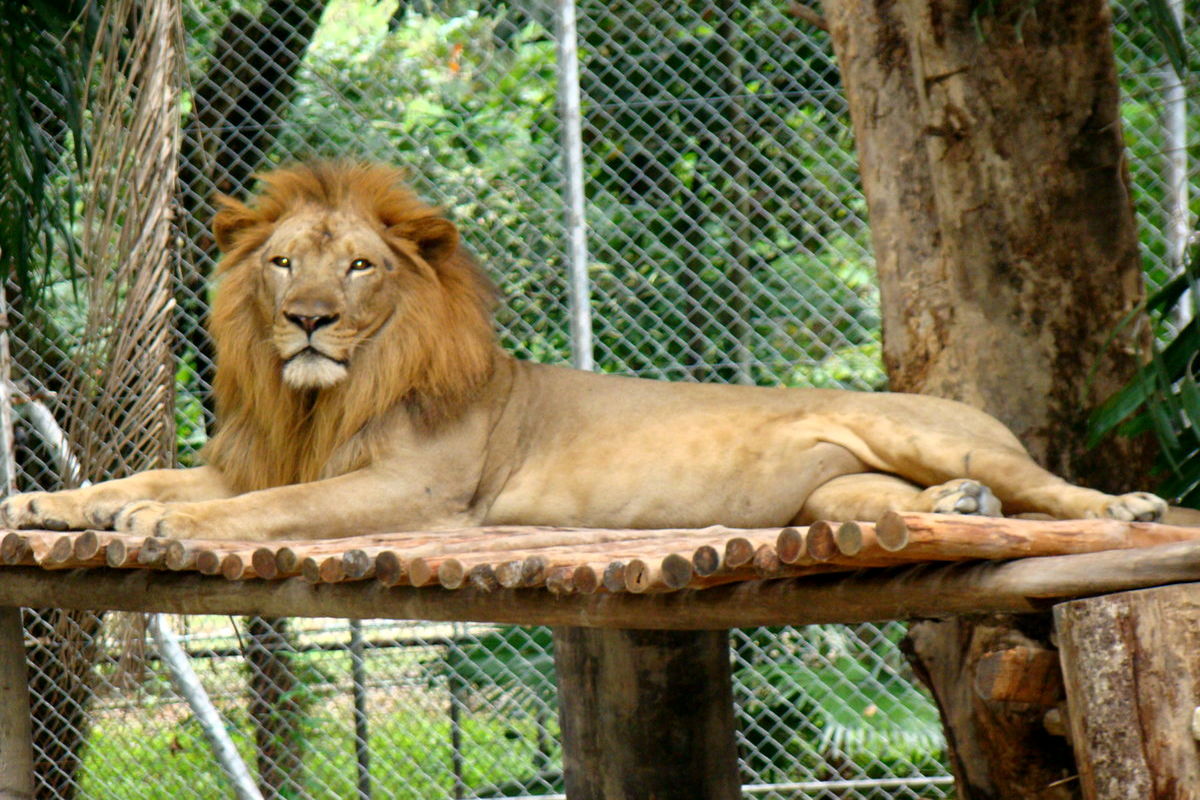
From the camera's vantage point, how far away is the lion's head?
3.21m

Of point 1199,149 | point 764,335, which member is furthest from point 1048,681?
point 764,335

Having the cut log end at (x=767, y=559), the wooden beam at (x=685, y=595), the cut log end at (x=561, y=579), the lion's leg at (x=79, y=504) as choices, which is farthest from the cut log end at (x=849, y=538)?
the lion's leg at (x=79, y=504)

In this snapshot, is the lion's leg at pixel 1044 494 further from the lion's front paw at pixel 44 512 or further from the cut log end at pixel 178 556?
the lion's front paw at pixel 44 512

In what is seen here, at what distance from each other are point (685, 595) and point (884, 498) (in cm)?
80

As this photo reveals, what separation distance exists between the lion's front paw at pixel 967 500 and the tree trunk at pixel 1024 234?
0.61 meters

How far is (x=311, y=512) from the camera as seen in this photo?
3041 mm

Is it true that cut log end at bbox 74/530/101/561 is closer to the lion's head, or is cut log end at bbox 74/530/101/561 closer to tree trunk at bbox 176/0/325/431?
the lion's head

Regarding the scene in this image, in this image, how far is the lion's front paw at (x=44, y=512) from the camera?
2998 millimetres

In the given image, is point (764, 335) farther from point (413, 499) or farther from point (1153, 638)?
point (1153, 638)

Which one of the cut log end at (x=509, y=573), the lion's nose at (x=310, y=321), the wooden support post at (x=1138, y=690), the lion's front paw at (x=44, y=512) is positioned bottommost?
the wooden support post at (x=1138, y=690)

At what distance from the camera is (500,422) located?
341 cm

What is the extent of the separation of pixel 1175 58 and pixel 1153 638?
1227 millimetres

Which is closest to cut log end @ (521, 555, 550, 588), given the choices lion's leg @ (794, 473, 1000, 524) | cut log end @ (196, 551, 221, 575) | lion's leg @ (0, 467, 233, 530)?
cut log end @ (196, 551, 221, 575)

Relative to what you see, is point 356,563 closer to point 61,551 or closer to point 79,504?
point 61,551
